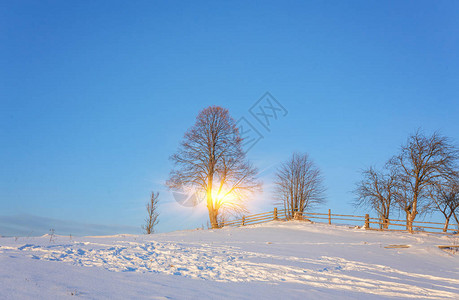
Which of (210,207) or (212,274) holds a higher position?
(210,207)

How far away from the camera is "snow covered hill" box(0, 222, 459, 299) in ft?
20.1

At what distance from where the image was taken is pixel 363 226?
89.6 feet

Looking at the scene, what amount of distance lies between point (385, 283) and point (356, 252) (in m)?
5.68

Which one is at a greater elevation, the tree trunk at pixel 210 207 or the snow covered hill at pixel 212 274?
the tree trunk at pixel 210 207

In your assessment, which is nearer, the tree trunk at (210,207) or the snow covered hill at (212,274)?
the snow covered hill at (212,274)

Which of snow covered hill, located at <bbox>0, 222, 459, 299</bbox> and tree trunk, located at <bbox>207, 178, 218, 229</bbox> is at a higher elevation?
tree trunk, located at <bbox>207, 178, 218, 229</bbox>

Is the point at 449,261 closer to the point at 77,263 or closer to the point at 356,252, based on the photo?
the point at 356,252

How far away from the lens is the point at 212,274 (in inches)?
334

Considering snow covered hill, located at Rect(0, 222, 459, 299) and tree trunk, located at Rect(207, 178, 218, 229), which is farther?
tree trunk, located at Rect(207, 178, 218, 229)

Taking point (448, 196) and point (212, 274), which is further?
point (448, 196)

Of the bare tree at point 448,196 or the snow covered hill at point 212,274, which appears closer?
the snow covered hill at point 212,274

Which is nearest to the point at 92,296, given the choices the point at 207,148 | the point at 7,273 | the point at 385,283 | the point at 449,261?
the point at 7,273

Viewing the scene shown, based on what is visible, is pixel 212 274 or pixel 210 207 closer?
pixel 212 274

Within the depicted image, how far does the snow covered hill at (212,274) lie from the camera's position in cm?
611
